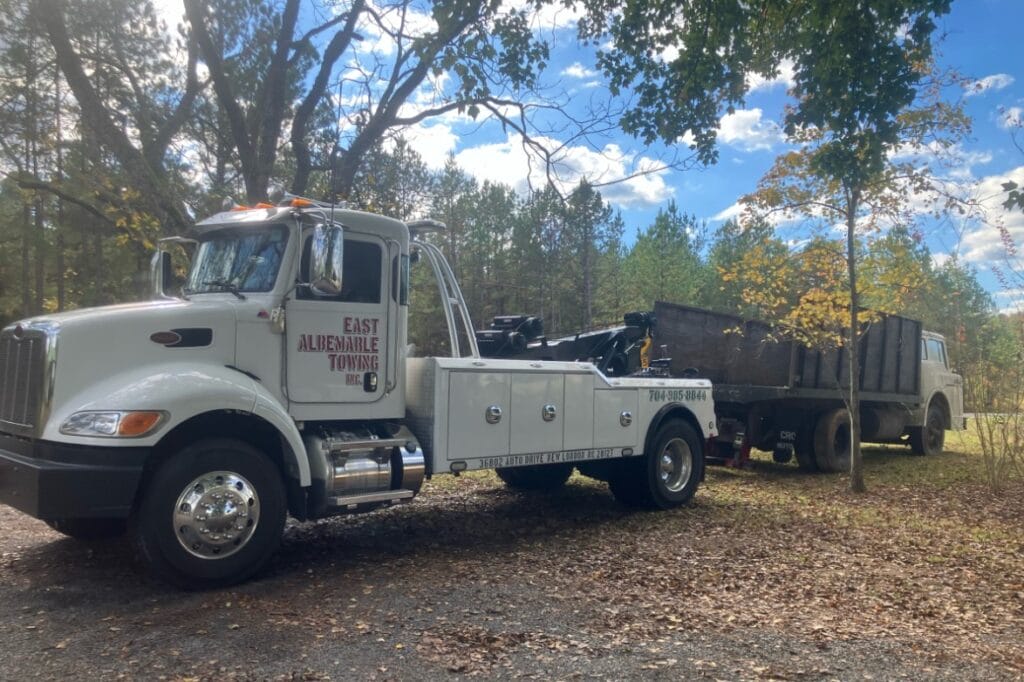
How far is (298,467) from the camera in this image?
5.59m

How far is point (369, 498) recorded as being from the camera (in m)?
5.88

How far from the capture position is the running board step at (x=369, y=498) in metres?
5.72

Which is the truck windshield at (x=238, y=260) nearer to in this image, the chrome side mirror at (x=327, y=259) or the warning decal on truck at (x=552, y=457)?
the chrome side mirror at (x=327, y=259)

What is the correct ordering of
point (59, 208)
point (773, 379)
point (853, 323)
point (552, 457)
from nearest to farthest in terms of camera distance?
point (552, 457) < point (853, 323) < point (773, 379) < point (59, 208)

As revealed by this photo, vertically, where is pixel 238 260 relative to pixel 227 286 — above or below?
above

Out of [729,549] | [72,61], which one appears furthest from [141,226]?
[729,549]

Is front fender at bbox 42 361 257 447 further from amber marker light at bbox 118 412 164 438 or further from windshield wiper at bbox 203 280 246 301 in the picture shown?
windshield wiper at bbox 203 280 246 301

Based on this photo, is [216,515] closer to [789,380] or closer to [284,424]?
[284,424]

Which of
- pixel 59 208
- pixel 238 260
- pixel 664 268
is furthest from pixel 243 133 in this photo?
pixel 664 268

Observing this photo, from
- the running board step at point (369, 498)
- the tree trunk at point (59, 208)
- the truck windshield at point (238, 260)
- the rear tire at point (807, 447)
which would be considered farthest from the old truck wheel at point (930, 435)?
the tree trunk at point (59, 208)

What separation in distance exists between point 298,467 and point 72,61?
9100mm

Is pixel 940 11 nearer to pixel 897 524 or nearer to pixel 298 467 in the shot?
pixel 897 524

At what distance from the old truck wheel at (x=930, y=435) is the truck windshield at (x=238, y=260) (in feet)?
44.5

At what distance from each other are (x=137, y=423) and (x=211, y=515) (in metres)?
→ 0.79
